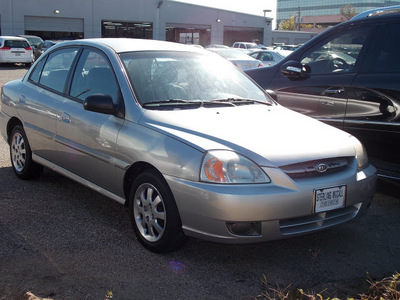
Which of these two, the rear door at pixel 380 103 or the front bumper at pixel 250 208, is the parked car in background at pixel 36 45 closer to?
the rear door at pixel 380 103

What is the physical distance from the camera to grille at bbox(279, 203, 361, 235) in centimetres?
344

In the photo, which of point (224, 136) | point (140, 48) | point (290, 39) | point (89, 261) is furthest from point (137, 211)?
point (290, 39)

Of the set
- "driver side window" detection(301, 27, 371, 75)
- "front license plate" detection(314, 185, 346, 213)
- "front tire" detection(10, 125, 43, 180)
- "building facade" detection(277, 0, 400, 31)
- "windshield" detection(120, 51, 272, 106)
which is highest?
"building facade" detection(277, 0, 400, 31)

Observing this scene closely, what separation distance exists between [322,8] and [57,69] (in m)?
119

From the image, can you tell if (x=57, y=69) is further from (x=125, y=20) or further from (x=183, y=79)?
(x=125, y=20)

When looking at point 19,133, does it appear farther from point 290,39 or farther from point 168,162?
point 290,39

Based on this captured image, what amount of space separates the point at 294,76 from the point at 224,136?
240 centimetres

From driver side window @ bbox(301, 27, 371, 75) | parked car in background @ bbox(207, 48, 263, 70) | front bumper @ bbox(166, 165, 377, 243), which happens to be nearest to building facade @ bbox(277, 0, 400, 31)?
parked car in background @ bbox(207, 48, 263, 70)

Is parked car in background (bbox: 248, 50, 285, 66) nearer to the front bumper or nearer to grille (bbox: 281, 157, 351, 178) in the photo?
grille (bbox: 281, 157, 351, 178)

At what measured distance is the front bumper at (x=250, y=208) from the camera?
3287mm

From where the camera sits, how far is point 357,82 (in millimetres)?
5082

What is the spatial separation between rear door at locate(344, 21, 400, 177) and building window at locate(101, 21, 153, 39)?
44.0 metres

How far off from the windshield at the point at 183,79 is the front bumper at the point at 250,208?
105 centimetres

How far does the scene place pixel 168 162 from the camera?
353 cm
